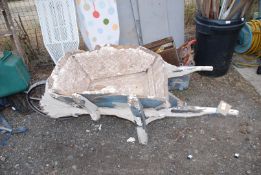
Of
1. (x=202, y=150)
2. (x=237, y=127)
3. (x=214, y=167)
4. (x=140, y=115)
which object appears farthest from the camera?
(x=237, y=127)

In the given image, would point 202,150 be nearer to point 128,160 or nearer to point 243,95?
point 128,160

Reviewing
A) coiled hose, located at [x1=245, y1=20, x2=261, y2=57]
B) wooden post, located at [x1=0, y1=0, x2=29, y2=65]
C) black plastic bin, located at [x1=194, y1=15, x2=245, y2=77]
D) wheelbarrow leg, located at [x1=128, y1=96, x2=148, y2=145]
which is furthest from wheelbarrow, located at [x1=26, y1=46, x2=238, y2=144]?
coiled hose, located at [x1=245, y1=20, x2=261, y2=57]

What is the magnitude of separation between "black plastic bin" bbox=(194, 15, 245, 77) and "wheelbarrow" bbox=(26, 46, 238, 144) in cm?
84

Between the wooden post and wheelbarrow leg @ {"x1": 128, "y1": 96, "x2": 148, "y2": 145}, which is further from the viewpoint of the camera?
the wooden post

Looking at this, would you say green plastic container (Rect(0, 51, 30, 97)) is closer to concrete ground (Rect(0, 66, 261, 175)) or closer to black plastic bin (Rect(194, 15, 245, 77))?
concrete ground (Rect(0, 66, 261, 175))

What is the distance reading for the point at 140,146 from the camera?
2.72 meters

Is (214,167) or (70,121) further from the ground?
(70,121)

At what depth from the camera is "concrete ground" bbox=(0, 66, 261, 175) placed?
250 cm

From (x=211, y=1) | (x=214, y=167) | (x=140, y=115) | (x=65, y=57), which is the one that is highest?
(x=211, y=1)

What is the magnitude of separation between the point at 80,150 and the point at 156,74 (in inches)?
46.2

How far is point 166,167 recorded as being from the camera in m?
2.49

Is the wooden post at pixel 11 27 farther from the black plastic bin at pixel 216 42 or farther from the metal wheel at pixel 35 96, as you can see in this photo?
the black plastic bin at pixel 216 42

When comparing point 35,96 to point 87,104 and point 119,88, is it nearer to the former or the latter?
point 119,88

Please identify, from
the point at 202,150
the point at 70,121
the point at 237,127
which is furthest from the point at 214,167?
the point at 70,121
